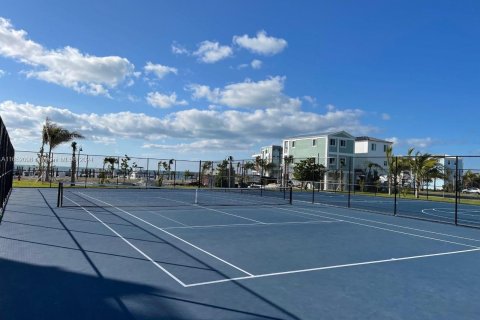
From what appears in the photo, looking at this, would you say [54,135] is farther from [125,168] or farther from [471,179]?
[471,179]

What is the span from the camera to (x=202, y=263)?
7.33 meters

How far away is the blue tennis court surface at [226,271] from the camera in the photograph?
506cm

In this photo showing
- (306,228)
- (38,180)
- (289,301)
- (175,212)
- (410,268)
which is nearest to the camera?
(289,301)

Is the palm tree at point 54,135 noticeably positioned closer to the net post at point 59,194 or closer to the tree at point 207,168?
the tree at point 207,168

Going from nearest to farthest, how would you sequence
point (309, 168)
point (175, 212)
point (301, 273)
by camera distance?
1. point (301, 273)
2. point (175, 212)
3. point (309, 168)

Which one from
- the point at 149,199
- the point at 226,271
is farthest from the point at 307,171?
the point at 226,271

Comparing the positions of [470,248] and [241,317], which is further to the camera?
[470,248]

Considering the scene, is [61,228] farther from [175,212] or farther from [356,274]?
[356,274]

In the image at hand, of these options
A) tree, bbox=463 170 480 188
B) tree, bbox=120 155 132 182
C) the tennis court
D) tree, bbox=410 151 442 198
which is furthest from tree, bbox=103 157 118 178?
tree, bbox=463 170 480 188

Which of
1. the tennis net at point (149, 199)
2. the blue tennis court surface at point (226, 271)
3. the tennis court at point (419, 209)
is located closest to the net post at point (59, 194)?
the tennis net at point (149, 199)

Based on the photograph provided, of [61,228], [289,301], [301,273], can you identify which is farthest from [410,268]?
[61,228]

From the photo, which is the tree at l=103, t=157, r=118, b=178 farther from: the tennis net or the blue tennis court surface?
the blue tennis court surface

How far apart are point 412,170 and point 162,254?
120ft

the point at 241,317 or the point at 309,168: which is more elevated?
the point at 309,168
